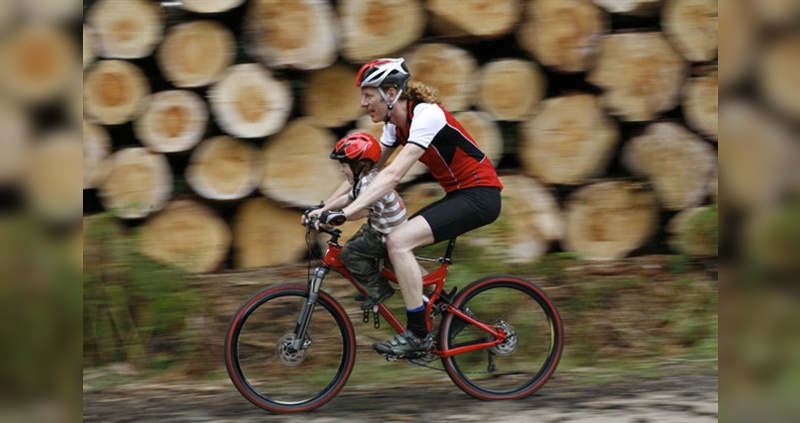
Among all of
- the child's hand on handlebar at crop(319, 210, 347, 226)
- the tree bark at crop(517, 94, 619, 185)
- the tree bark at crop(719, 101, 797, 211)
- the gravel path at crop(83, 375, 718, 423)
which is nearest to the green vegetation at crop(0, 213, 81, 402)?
the tree bark at crop(719, 101, 797, 211)

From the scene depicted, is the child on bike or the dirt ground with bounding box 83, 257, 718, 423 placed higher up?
the child on bike

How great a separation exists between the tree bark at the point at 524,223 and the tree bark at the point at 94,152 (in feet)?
7.85

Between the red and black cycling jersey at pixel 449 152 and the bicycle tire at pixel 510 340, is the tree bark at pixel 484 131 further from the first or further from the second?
the bicycle tire at pixel 510 340

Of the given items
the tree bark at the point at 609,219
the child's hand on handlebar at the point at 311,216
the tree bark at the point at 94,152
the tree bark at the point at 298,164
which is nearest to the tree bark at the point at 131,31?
the tree bark at the point at 94,152

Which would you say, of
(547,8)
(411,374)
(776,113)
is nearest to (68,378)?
(776,113)

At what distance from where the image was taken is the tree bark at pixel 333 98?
6410mm

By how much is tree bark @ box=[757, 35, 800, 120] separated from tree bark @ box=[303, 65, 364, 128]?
150 inches

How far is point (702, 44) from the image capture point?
21.5 feet

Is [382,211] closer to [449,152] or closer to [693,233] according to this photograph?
[449,152]

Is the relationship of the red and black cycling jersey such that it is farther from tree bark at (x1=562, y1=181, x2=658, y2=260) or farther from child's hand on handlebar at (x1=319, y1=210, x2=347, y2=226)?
tree bark at (x1=562, y1=181, x2=658, y2=260)

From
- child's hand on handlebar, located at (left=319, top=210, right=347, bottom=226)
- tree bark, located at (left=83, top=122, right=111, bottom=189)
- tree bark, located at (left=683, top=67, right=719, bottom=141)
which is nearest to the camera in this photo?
child's hand on handlebar, located at (left=319, top=210, right=347, bottom=226)

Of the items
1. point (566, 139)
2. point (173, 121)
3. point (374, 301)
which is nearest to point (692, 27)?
point (566, 139)

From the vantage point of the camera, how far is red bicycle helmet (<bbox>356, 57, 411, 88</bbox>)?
5188 millimetres

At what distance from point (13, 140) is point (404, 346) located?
291 cm
